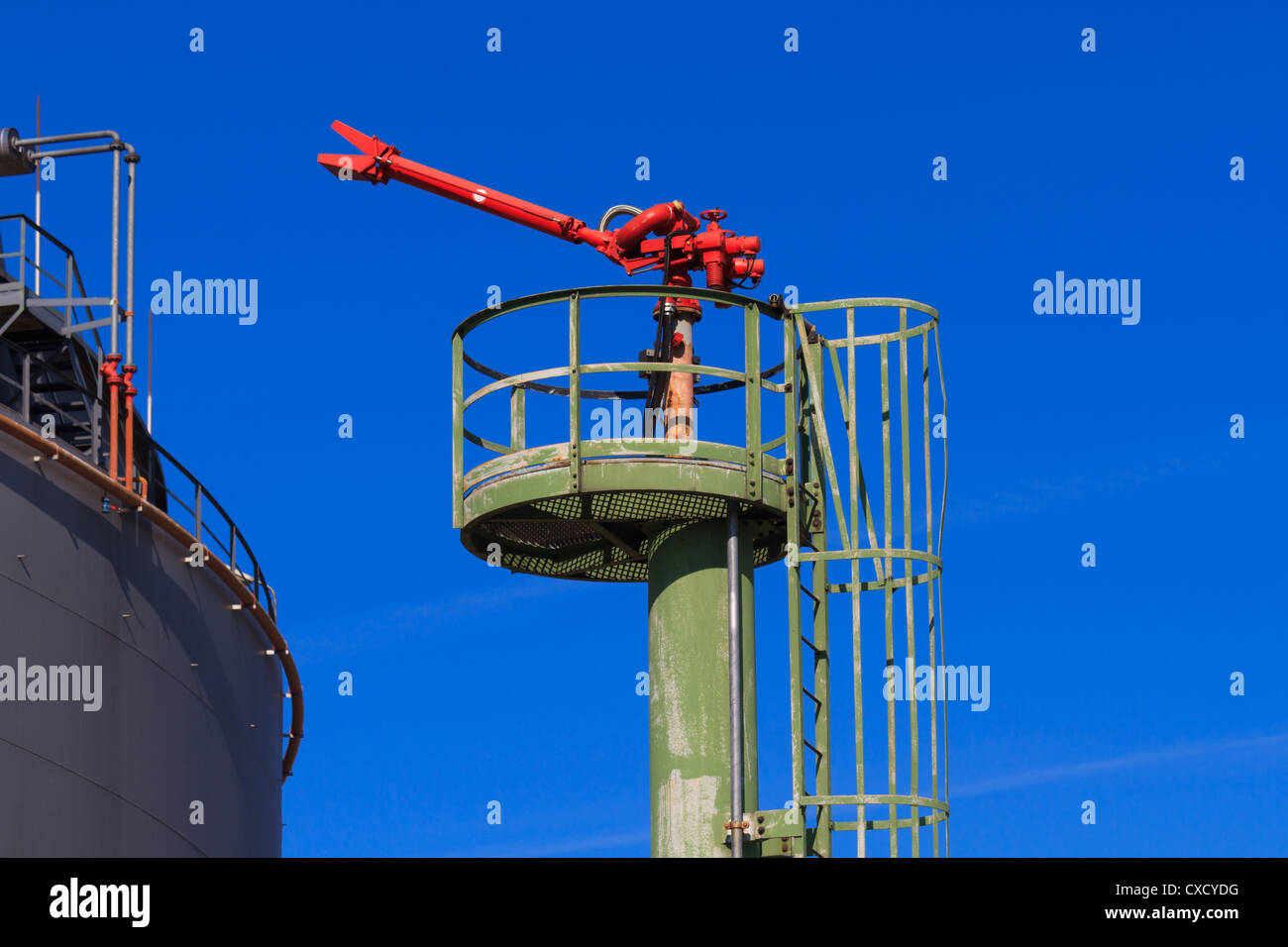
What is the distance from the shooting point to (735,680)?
66.7 ft

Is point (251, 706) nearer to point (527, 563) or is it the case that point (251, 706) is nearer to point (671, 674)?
point (527, 563)

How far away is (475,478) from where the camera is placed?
21188mm

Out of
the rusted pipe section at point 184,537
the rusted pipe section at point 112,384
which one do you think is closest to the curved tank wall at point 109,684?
the rusted pipe section at point 184,537

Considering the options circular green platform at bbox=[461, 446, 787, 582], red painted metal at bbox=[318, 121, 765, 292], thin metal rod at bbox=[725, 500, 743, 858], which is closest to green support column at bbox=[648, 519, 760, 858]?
thin metal rod at bbox=[725, 500, 743, 858]

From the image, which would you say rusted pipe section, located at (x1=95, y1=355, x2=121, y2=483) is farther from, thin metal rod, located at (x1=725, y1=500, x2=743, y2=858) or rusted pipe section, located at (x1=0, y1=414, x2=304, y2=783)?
thin metal rod, located at (x1=725, y1=500, x2=743, y2=858)

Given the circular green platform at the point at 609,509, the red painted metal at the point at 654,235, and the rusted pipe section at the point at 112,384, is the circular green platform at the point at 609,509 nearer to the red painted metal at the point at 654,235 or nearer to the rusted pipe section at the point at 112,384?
the red painted metal at the point at 654,235

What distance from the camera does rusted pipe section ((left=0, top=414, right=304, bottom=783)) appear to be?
2170 centimetres

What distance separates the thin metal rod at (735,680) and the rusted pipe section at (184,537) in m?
7.49

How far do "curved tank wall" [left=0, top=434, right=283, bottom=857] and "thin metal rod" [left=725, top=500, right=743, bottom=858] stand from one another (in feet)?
24.5

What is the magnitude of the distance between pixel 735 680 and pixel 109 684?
7.60 meters

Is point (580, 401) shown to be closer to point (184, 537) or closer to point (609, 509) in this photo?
point (609, 509)

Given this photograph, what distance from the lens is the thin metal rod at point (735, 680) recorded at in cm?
1994
